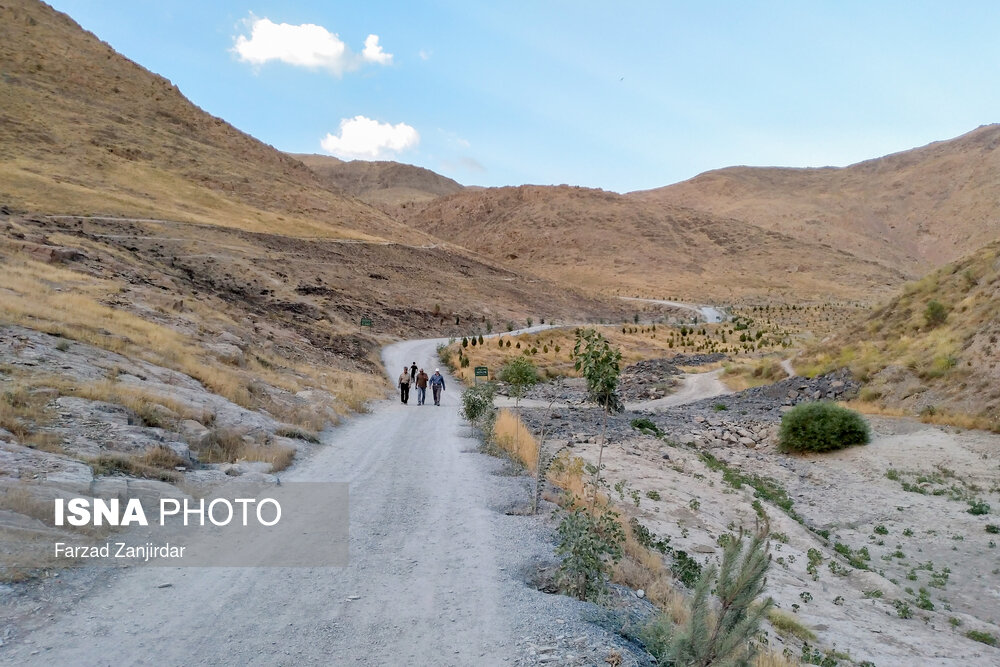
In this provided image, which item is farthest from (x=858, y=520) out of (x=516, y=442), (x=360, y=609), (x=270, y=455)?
(x=270, y=455)

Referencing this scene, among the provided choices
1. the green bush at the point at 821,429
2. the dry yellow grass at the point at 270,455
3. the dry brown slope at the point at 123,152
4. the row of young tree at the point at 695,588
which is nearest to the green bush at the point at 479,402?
the dry yellow grass at the point at 270,455

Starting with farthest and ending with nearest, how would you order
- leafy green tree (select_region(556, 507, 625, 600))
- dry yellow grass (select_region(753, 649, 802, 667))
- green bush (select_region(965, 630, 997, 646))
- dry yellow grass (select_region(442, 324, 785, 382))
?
dry yellow grass (select_region(442, 324, 785, 382)), green bush (select_region(965, 630, 997, 646)), leafy green tree (select_region(556, 507, 625, 600)), dry yellow grass (select_region(753, 649, 802, 667))

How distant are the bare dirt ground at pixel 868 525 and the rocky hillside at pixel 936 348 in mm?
1686

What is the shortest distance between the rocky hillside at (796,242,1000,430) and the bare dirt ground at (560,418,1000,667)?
169cm

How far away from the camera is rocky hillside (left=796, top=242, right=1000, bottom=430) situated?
61.2 ft

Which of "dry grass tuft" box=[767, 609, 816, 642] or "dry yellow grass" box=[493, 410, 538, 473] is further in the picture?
"dry yellow grass" box=[493, 410, 538, 473]

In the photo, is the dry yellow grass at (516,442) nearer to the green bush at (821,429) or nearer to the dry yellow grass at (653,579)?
the dry yellow grass at (653,579)

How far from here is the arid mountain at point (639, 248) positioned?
10256 centimetres

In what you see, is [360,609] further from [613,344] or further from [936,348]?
[613,344]

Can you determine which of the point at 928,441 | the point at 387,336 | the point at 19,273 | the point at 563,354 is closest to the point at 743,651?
the point at 928,441

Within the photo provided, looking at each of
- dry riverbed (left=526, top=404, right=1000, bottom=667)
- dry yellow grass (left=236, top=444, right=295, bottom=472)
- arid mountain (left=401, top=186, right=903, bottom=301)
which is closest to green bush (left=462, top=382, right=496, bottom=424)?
dry riverbed (left=526, top=404, right=1000, bottom=667)

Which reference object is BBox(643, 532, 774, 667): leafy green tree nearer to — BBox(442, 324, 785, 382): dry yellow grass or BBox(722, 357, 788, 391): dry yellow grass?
BBox(442, 324, 785, 382): dry yellow grass

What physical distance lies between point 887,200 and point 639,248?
75698mm

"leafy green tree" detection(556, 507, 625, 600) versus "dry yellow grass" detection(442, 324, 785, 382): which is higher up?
"dry yellow grass" detection(442, 324, 785, 382)
